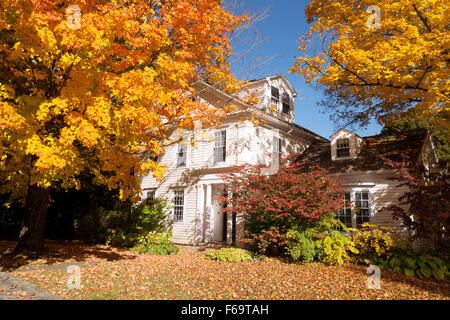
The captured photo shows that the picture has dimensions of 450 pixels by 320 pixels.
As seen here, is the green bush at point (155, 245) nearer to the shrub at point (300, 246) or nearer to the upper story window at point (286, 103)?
the shrub at point (300, 246)

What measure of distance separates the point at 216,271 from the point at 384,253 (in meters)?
5.92

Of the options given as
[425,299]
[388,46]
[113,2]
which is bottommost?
[425,299]

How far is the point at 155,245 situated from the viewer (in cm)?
1319

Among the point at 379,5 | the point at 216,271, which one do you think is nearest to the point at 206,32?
the point at 379,5

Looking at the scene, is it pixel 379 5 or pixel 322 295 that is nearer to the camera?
pixel 322 295

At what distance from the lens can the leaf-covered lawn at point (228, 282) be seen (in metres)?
6.73

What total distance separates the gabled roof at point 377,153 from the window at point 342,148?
47 cm

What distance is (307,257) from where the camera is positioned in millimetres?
10562

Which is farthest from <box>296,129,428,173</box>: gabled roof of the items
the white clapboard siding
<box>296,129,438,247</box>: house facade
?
the white clapboard siding

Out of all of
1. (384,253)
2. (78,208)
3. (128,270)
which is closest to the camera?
(128,270)

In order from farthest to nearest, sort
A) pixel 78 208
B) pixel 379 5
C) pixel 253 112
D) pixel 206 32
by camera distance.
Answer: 1. pixel 78 208
2. pixel 253 112
3. pixel 206 32
4. pixel 379 5

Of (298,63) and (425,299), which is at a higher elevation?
(298,63)

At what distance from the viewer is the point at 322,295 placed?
6855 millimetres
